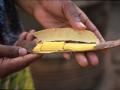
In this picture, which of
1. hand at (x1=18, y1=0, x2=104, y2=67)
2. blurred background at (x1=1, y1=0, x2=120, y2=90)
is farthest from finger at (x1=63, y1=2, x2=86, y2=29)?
blurred background at (x1=1, y1=0, x2=120, y2=90)

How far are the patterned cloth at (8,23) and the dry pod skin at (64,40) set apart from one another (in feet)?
0.42

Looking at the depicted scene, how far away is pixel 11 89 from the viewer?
163 centimetres

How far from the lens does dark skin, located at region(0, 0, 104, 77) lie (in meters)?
1.32

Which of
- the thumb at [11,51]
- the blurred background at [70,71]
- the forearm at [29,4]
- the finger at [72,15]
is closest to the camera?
the thumb at [11,51]

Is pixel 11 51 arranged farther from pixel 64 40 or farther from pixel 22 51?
pixel 64 40

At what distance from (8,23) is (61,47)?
0.30 meters

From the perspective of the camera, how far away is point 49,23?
160cm

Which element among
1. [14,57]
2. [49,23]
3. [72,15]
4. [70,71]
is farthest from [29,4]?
[70,71]

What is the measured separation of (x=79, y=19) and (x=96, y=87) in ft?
4.50

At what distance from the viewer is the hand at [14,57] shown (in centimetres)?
130

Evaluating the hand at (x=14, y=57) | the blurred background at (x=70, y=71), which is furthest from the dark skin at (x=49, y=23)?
the blurred background at (x=70, y=71)

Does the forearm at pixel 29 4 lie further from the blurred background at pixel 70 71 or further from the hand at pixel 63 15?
the blurred background at pixel 70 71

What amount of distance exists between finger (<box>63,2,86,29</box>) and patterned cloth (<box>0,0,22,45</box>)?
0.63ft

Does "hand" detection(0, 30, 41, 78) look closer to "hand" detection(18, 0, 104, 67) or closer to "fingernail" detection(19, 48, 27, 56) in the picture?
"fingernail" detection(19, 48, 27, 56)
